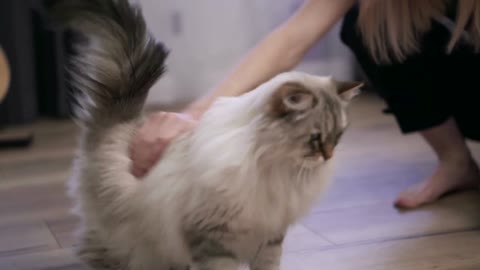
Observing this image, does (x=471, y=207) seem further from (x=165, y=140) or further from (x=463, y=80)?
(x=165, y=140)

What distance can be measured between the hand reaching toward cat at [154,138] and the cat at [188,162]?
0.02 meters

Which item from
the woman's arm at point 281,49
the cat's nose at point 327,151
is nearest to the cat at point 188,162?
the cat's nose at point 327,151

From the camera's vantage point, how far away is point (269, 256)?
1.11 m

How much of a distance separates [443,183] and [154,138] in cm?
76

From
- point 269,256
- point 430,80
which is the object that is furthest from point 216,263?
point 430,80

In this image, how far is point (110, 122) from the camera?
113 cm

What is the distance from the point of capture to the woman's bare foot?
5.09 ft

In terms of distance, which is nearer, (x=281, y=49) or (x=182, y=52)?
(x=281, y=49)

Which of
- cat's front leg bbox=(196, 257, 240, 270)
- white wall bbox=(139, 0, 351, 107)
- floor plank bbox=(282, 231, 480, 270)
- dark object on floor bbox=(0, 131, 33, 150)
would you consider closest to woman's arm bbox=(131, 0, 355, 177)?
cat's front leg bbox=(196, 257, 240, 270)

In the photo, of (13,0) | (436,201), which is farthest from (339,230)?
(13,0)

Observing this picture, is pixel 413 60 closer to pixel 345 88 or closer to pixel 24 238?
pixel 345 88

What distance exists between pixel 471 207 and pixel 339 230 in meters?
0.32

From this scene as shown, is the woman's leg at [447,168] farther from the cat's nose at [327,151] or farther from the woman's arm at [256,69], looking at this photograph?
the cat's nose at [327,151]

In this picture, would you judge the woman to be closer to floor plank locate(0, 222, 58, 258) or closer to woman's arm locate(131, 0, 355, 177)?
woman's arm locate(131, 0, 355, 177)
